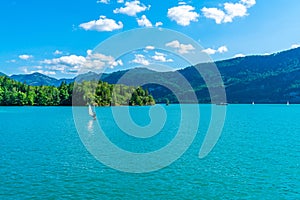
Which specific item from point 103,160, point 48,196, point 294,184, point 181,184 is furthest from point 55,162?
point 294,184

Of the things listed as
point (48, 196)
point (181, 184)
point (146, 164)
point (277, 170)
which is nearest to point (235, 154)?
point (277, 170)

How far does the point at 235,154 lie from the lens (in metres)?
46.0

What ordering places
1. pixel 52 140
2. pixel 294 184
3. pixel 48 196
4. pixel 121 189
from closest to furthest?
pixel 48 196 < pixel 121 189 < pixel 294 184 < pixel 52 140

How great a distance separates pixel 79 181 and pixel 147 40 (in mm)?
15081

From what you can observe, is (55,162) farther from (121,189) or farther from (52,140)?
(52,140)

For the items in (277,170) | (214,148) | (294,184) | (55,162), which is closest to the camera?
(294,184)

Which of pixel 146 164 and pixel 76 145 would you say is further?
pixel 76 145

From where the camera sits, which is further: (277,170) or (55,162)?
(55,162)

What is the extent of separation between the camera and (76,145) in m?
53.3

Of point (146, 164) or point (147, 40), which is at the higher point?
point (147, 40)

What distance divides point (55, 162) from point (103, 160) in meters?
5.82

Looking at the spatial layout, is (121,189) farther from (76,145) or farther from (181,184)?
(76,145)

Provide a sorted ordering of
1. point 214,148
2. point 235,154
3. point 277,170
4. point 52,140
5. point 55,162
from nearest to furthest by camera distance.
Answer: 1. point 277,170
2. point 55,162
3. point 235,154
4. point 214,148
5. point 52,140

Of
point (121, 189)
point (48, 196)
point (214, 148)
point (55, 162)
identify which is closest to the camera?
point (48, 196)
